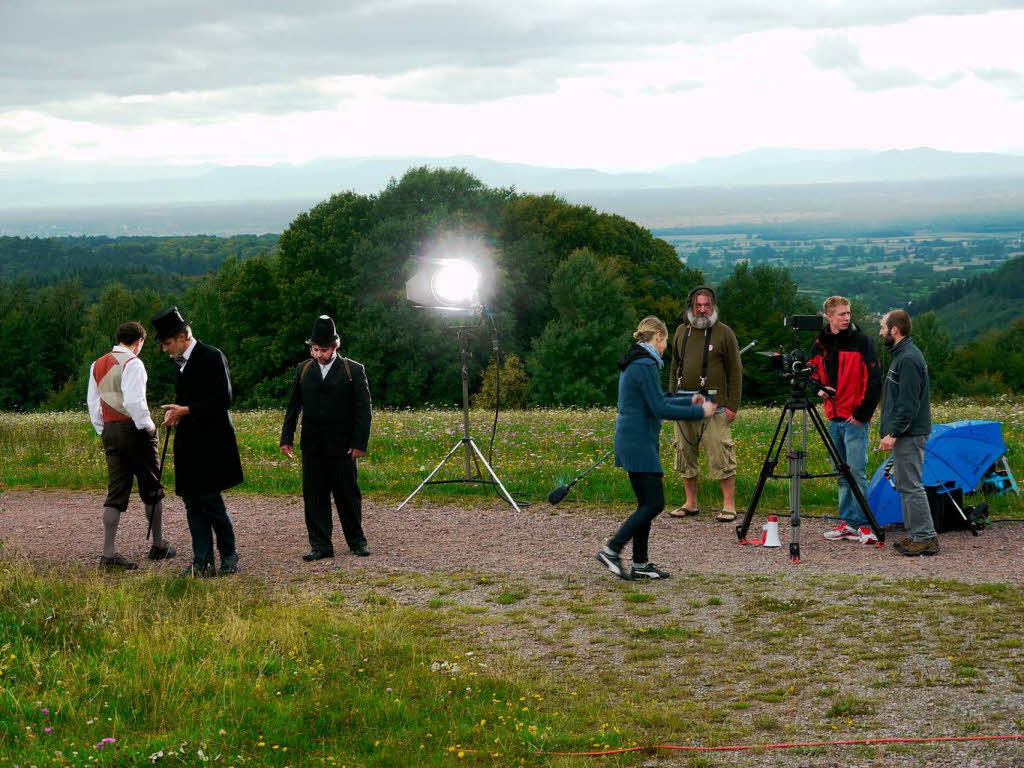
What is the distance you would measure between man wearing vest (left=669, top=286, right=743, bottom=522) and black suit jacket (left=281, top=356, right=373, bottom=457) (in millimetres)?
3441

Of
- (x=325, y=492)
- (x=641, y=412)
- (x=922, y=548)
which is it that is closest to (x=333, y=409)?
(x=325, y=492)

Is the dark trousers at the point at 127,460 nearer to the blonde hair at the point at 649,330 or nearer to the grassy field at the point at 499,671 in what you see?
the grassy field at the point at 499,671

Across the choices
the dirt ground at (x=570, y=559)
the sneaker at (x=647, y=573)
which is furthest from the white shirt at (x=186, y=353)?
the sneaker at (x=647, y=573)

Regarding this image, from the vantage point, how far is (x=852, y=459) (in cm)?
1094

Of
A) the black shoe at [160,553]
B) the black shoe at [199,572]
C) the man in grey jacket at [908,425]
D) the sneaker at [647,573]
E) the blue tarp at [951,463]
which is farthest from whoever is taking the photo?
the blue tarp at [951,463]

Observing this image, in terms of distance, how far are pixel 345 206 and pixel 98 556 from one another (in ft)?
140

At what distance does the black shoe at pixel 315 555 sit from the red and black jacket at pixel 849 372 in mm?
5394

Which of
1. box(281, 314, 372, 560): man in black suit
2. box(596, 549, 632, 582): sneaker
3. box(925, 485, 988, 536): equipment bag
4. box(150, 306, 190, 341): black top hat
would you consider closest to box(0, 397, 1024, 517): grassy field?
box(925, 485, 988, 536): equipment bag

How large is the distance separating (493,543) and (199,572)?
3159 mm

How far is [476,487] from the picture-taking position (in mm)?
14305

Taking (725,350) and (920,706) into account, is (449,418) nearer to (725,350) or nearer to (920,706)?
(725,350)

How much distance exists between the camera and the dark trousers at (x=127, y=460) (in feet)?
33.9

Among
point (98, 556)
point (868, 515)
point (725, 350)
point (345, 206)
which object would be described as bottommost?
point (98, 556)

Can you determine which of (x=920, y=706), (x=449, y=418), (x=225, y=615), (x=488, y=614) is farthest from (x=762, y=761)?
(x=449, y=418)
